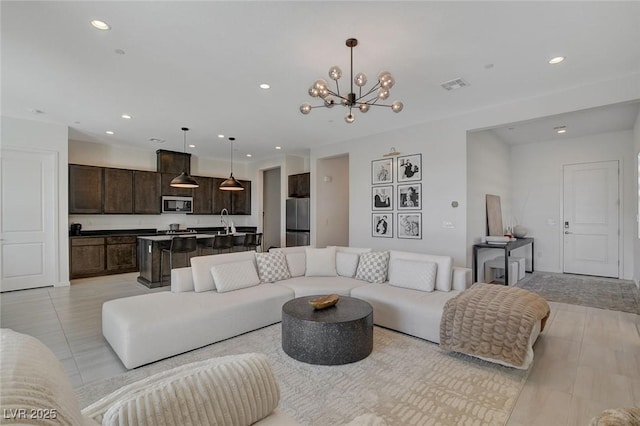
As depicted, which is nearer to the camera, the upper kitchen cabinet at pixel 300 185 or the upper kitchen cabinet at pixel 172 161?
the upper kitchen cabinet at pixel 172 161

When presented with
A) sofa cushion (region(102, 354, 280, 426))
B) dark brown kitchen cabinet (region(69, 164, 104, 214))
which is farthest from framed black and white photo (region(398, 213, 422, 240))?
dark brown kitchen cabinet (region(69, 164, 104, 214))

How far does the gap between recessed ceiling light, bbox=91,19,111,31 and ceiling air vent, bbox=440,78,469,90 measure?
11.7 feet

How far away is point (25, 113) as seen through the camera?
4.98 metres

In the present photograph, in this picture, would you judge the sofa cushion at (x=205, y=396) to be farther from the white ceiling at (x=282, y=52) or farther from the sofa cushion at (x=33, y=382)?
the white ceiling at (x=282, y=52)

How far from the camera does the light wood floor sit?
7.27 ft

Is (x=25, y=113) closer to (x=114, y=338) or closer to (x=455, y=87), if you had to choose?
(x=114, y=338)

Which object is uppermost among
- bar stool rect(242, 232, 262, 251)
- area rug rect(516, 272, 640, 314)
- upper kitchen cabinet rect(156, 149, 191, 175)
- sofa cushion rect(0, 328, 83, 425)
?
upper kitchen cabinet rect(156, 149, 191, 175)

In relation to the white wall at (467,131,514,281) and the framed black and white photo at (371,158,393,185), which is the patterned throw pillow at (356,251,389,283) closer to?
the white wall at (467,131,514,281)

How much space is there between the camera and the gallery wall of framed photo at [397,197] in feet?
18.2

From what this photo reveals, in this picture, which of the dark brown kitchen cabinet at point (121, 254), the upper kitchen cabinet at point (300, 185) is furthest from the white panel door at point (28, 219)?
the upper kitchen cabinet at point (300, 185)

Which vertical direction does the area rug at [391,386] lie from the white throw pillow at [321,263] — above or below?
below

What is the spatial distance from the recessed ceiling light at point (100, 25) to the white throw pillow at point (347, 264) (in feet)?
12.2

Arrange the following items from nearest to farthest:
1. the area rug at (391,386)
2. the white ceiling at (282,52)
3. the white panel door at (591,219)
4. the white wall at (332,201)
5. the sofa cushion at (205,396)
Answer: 1. the sofa cushion at (205,396)
2. the area rug at (391,386)
3. the white ceiling at (282,52)
4. the white panel door at (591,219)
5. the white wall at (332,201)

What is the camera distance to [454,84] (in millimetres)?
3812
